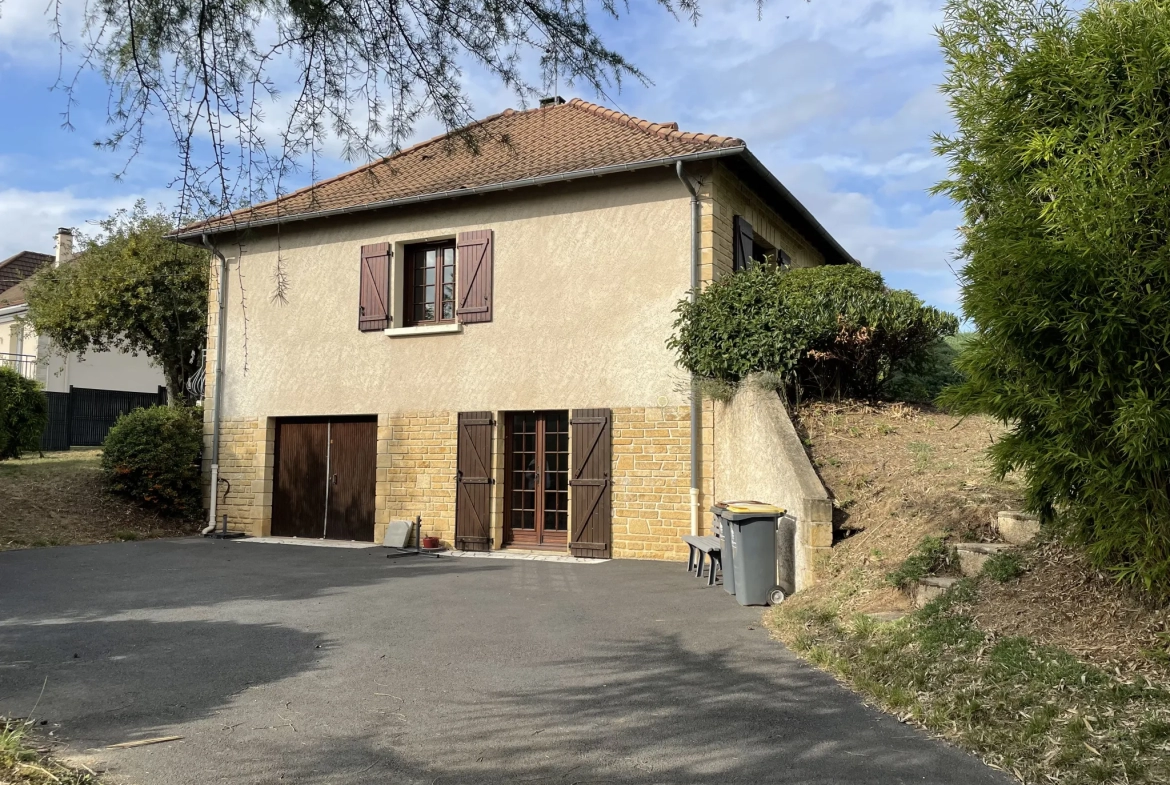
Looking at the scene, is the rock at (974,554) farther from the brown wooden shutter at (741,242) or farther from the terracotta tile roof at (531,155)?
the terracotta tile roof at (531,155)

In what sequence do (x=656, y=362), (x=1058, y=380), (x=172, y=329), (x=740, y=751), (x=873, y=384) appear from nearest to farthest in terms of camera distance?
(x=740, y=751)
(x=1058, y=380)
(x=873, y=384)
(x=656, y=362)
(x=172, y=329)

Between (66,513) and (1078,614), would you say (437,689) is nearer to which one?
(1078,614)

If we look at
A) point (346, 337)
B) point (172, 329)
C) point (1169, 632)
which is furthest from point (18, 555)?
point (1169, 632)

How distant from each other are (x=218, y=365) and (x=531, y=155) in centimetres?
642

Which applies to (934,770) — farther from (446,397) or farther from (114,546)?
(114,546)

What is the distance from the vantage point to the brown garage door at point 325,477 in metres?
12.5

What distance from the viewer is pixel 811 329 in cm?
908

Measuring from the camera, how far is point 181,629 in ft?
19.7

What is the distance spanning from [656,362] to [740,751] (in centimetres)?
726

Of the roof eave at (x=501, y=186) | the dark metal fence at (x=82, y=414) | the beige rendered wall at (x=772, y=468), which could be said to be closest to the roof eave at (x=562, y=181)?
the roof eave at (x=501, y=186)

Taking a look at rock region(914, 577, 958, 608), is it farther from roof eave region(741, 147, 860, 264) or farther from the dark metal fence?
the dark metal fence

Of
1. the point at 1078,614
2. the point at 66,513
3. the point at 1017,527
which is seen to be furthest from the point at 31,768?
the point at 66,513

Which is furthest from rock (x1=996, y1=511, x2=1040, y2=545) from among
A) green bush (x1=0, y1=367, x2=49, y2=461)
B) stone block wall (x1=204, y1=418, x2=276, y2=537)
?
green bush (x1=0, y1=367, x2=49, y2=461)

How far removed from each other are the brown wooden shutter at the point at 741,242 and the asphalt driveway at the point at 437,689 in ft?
15.8
